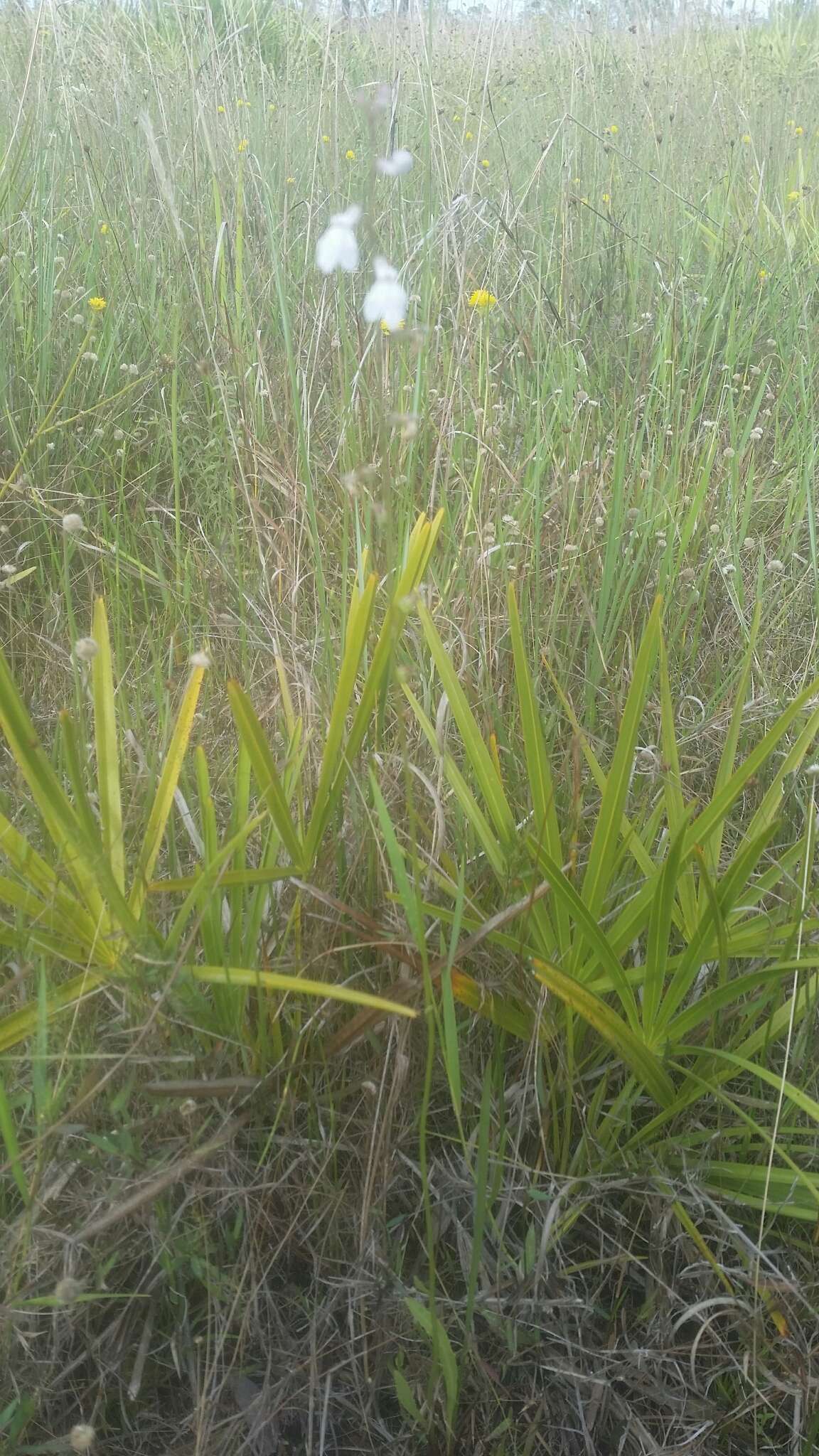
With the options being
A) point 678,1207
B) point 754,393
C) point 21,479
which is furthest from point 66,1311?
point 754,393

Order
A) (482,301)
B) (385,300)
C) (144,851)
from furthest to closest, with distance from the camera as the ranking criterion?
1. (482,301)
2. (144,851)
3. (385,300)

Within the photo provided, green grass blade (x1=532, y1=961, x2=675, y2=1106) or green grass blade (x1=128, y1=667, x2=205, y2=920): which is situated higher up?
green grass blade (x1=128, y1=667, x2=205, y2=920)

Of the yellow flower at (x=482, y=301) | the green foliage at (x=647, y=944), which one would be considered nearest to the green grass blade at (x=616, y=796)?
the green foliage at (x=647, y=944)

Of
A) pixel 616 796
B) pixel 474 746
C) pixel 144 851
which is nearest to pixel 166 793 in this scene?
pixel 144 851

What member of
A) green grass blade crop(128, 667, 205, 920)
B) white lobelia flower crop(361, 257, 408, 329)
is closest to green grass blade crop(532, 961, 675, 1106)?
green grass blade crop(128, 667, 205, 920)

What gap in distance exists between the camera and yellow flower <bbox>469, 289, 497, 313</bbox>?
1562mm

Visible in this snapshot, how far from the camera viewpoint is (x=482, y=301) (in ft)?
5.20

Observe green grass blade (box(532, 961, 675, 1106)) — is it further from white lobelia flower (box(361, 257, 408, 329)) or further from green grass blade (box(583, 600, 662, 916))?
white lobelia flower (box(361, 257, 408, 329))

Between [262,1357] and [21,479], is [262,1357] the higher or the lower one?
the lower one

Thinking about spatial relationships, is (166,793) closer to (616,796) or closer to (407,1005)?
(407,1005)

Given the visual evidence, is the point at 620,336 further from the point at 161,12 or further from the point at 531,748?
the point at 531,748

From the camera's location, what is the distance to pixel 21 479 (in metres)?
1.23

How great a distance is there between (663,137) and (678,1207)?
2.61m

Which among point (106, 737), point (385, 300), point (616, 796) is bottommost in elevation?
point (616, 796)
